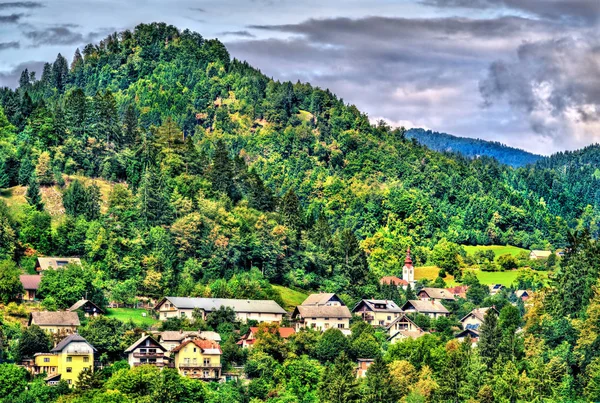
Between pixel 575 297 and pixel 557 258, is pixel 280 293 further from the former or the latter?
pixel 557 258

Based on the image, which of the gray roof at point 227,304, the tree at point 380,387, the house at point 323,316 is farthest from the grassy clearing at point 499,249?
the tree at point 380,387

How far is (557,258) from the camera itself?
156 metres

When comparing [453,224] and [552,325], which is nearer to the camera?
[552,325]

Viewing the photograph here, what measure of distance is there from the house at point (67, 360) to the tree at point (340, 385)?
62.2ft

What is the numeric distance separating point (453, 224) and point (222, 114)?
46.5m

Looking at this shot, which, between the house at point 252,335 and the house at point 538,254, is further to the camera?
the house at point 538,254

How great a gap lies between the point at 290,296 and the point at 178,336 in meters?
24.9

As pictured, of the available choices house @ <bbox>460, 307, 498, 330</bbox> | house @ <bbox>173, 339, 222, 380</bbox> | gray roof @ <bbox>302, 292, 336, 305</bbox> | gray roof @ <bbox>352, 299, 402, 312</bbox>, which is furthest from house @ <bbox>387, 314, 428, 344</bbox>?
house @ <bbox>173, 339, 222, 380</bbox>

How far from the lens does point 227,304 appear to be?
105 m

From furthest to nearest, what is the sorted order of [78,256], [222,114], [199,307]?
[222,114] < [78,256] < [199,307]

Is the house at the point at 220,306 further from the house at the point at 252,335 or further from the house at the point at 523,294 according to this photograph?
the house at the point at 523,294

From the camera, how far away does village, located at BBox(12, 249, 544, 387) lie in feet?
283

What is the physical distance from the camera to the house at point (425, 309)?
120 meters

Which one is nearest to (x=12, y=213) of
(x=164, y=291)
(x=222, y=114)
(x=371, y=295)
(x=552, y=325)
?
(x=164, y=291)
